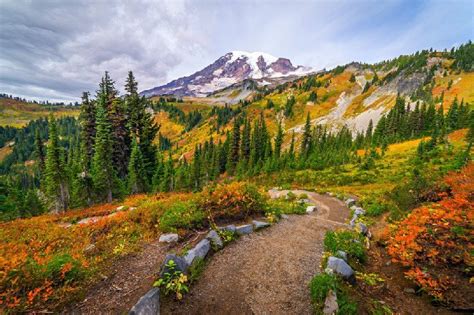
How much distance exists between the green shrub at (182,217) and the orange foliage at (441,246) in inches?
300

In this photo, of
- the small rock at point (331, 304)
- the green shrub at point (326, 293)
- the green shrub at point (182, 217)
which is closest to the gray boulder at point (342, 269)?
the green shrub at point (326, 293)

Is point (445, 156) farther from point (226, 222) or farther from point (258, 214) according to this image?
point (226, 222)

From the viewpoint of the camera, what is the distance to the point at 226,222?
10586 mm

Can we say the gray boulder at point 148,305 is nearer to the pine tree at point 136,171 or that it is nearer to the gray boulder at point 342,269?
the gray boulder at point 342,269

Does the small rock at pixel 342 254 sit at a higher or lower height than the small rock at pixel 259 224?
higher

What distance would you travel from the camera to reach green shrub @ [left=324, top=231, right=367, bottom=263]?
7.96 metres

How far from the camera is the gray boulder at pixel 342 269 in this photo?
6.25 m

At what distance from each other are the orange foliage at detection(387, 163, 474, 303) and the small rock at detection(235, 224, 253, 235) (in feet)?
17.7

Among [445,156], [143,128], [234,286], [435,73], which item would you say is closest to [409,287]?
[234,286]

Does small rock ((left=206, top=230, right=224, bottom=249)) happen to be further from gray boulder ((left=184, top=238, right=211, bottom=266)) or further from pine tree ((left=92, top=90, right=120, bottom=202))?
pine tree ((left=92, top=90, right=120, bottom=202))

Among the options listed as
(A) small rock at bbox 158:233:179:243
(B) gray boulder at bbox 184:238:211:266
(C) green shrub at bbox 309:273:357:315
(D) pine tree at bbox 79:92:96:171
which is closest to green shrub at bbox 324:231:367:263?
(C) green shrub at bbox 309:273:357:315

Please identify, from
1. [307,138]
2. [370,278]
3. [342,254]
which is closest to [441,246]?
[370,278]

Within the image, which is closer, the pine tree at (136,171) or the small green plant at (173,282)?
the small green plant at (173,282)

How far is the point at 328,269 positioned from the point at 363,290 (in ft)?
3.37
